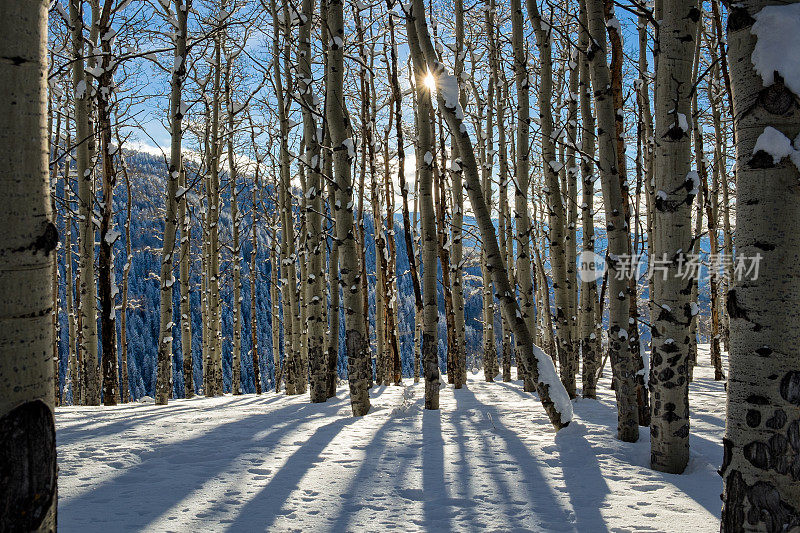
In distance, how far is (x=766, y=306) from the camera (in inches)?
73.2

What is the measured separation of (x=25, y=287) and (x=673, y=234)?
3.49m

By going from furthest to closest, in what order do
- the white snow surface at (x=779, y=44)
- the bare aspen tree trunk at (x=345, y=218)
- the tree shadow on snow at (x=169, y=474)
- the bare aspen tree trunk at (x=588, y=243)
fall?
the bare aspen tree trunk at (x=588, y=243) → the bare aspen tree trunk at (x=345, y=218) → the tree shadow on snow at (x=169, y=474) → the white snow surface at (x=779, y=44)

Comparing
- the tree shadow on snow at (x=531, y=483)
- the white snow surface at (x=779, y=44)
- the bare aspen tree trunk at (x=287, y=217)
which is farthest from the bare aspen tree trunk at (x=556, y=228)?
the white snow surface at (x=779, y=44)

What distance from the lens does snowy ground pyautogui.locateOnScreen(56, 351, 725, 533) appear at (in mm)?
2375

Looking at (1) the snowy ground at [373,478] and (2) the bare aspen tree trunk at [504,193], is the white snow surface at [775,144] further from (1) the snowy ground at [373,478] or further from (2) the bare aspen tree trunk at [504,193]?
(2) the bare aspen tree trunk at [504,193]

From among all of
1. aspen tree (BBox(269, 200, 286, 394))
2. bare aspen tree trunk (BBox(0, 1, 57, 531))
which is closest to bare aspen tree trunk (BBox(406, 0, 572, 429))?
bare aspen tree trunk (BBox(0, 1, 57, 531))

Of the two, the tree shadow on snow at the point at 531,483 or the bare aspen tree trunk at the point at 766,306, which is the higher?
the bare aspen tree trunk at the point at 766,306

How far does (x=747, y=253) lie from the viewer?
1.92 metres

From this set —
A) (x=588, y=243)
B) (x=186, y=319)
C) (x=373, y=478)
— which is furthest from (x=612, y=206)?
(x=186, y=319)

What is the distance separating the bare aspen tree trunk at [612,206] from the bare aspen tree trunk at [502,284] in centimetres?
60

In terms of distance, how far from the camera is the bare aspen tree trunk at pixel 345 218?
17.4 ft

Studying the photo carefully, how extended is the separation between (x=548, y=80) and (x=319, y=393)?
5522 millimetres

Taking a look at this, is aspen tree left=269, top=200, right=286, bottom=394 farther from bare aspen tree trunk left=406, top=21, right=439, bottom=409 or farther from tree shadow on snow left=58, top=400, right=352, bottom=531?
tree shadow on snow left=58, top=400, right=352, bottom=531

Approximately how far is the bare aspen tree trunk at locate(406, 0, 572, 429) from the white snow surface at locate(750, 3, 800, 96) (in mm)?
2310
